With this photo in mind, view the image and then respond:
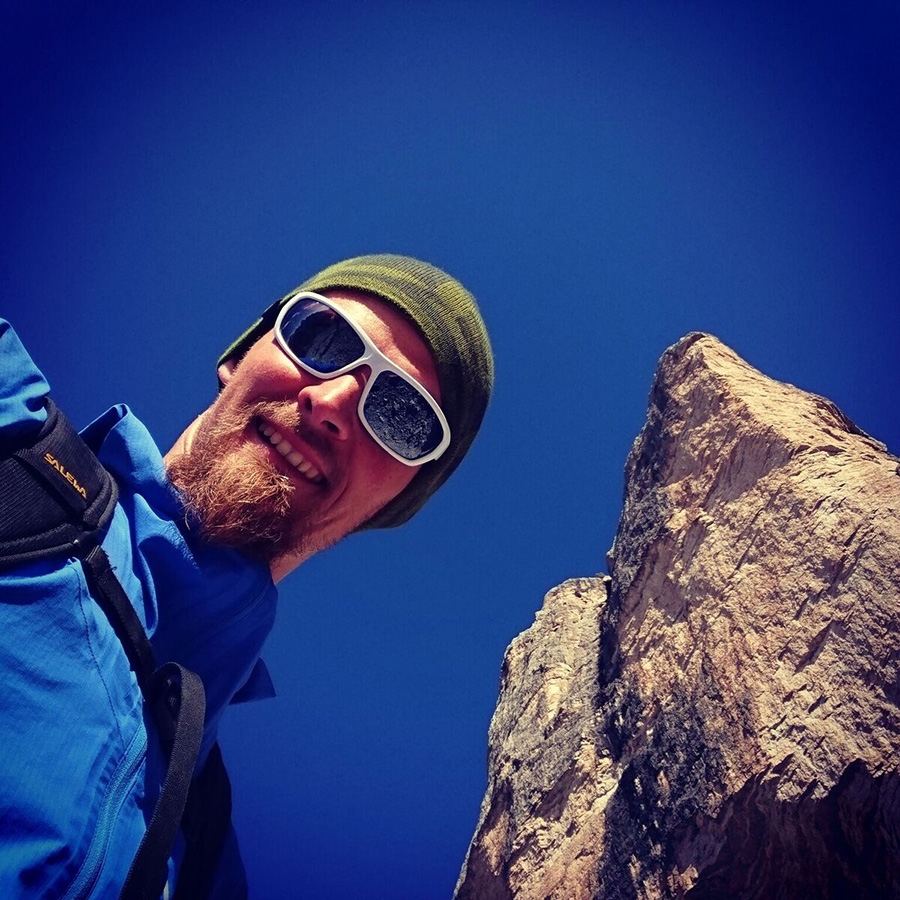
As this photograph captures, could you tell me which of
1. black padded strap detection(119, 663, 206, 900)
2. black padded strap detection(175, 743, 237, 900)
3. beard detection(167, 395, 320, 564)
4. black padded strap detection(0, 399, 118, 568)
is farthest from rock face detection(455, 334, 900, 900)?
black padded strap detection(0, 399, 118, 568)

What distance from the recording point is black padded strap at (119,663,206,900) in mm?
1537

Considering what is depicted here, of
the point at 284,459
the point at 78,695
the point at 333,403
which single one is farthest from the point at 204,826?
the point at 333,403

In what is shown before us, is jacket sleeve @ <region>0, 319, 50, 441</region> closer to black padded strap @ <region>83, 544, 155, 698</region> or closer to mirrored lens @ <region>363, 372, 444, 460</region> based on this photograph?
black padded strap @ <region>83, 544, 155, 698</region>

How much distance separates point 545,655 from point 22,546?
448cm

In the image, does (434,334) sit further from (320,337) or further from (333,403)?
(333,403)

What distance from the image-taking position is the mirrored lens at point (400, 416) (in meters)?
2.76

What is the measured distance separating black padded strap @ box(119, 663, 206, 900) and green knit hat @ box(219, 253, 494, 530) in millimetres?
1567

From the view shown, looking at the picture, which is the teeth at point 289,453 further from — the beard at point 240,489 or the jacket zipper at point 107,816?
the jacket zipper at point 107,816

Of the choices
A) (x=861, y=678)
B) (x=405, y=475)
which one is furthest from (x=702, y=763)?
(x=405, y=475)

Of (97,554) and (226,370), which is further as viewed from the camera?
(226,370)

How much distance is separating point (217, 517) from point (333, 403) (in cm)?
65

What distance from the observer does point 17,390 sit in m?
1.54

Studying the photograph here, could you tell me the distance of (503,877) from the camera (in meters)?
3.87

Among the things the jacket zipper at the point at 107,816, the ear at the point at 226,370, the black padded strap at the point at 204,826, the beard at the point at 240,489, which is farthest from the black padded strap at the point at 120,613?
the ear at the point at 226,370
